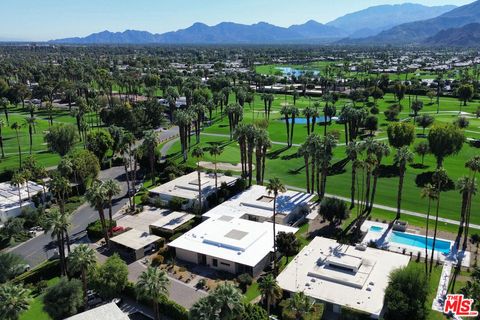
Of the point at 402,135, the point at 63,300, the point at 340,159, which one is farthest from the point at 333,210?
the point at 63,300

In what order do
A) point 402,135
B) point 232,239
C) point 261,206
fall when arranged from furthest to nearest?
point 402,135, point 261,206, point 232,239

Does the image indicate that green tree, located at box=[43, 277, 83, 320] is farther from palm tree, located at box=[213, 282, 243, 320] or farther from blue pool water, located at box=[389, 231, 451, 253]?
blue pool water, located at box=[389, 231, 451, 253]

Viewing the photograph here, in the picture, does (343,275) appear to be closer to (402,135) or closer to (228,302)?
(228,302)

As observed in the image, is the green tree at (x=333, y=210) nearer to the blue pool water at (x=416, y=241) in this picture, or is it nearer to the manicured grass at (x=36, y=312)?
the blue pool water at (x=416, y=241)

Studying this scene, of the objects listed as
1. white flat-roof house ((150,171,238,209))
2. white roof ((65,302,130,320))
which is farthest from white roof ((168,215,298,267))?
white roof ((65,302,130,320))

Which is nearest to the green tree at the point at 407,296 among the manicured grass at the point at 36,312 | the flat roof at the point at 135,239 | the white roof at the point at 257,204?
the white roof at the point at 257,204
